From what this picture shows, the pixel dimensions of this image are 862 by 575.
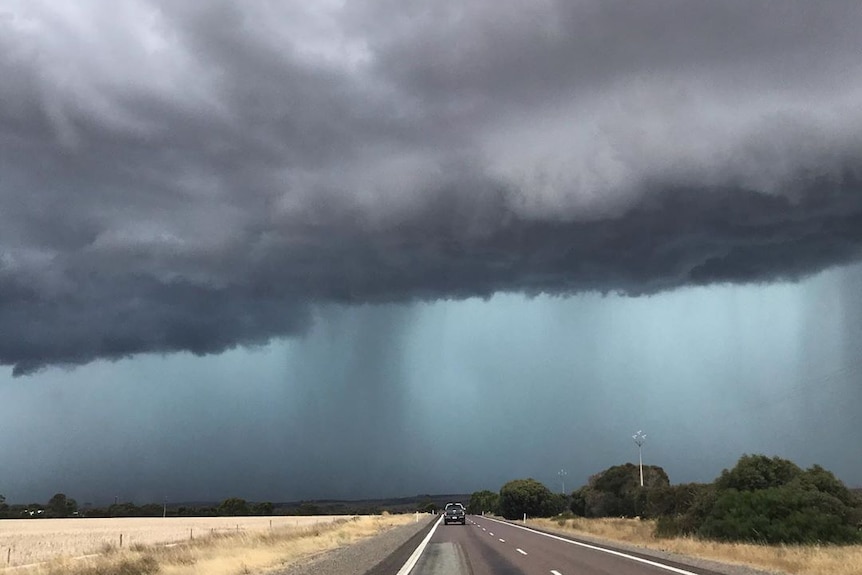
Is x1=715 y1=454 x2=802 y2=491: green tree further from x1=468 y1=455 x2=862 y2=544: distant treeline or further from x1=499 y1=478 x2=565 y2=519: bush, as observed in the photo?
x1=499 y1=478 x2=565 y2=519: bush

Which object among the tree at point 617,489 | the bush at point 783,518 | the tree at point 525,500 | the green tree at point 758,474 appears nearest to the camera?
the bush at point 783,518

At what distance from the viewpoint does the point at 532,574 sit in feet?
65.0

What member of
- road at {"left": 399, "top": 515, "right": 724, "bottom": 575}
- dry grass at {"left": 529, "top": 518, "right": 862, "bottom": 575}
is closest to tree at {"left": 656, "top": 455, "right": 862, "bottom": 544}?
dry grass at {"left": 529, "top": 518, "right": 862, "bottom": 575}

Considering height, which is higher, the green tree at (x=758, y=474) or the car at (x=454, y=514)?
the green tree at (x=758, y=474)

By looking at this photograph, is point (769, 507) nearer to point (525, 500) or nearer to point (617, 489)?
point (617, 489)

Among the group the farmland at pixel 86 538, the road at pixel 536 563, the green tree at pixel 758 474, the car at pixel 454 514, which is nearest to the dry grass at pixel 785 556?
the road at pixel 536 563

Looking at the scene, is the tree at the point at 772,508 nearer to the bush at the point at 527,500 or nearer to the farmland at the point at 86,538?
the farmland at the point at 86,538

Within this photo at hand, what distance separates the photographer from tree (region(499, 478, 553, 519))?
146 metres

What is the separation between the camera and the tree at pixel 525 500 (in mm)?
146000

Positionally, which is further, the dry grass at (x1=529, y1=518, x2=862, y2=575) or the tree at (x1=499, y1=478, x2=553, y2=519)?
the tree at (x1=499, y1=478, x2=553, y2=519)

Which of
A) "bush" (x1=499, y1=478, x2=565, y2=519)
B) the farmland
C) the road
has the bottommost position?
"bush" (x1=499, y1=478, x2=565, y2=519)

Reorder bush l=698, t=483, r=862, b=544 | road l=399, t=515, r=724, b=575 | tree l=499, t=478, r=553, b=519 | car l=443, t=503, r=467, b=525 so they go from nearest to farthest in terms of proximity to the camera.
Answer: road l=399, t=515, r=724, b=575 → bush l=698, t=483, r=862, b=544 → car l=443, t=503, r=467, b=525 → tree l=499, t=478, r=553, b=519

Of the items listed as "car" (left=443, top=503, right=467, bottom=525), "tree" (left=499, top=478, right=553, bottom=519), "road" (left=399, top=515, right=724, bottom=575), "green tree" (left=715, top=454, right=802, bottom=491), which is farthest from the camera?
"tree" (left=499, top=478, right=553, bottom=519)

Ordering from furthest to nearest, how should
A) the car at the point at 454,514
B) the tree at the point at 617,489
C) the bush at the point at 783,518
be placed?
the tree at the point at 617,489 < the car at the point at 454,514 < the bush at the point at 783,518
